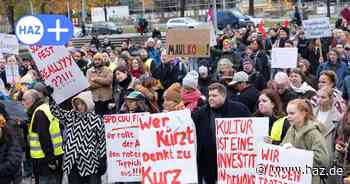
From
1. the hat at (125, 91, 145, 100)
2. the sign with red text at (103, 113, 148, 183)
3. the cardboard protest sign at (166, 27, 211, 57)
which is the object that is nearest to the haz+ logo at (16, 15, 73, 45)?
the hat at (125, 91, 145, 100)

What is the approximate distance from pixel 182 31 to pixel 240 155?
6144 mm

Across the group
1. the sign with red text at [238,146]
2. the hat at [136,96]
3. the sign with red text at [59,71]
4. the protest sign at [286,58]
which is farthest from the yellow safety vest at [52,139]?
the protest sign at [286,58]

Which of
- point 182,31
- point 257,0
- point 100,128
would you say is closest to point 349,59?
point 182,31

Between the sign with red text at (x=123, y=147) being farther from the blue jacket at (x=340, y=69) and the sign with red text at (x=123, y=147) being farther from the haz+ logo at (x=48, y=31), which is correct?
the blue jacket at (x=340, y=69)

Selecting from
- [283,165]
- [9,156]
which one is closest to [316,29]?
[9,156]

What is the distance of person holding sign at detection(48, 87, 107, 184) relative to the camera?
8.84 metres

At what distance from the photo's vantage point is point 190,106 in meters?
9.30

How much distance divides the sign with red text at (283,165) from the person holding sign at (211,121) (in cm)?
130

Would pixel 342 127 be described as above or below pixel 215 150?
above

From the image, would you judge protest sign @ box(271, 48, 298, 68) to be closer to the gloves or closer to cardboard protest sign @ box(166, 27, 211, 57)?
cardboard protest sign @ box(166, 27, 211, 57)

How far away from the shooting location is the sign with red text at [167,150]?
294 inches

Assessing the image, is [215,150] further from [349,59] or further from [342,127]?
[349,59]

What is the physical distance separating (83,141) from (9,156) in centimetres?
106

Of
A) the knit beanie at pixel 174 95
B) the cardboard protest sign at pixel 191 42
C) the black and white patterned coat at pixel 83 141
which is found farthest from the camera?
the cardboard protest sign at pixel 191 42
